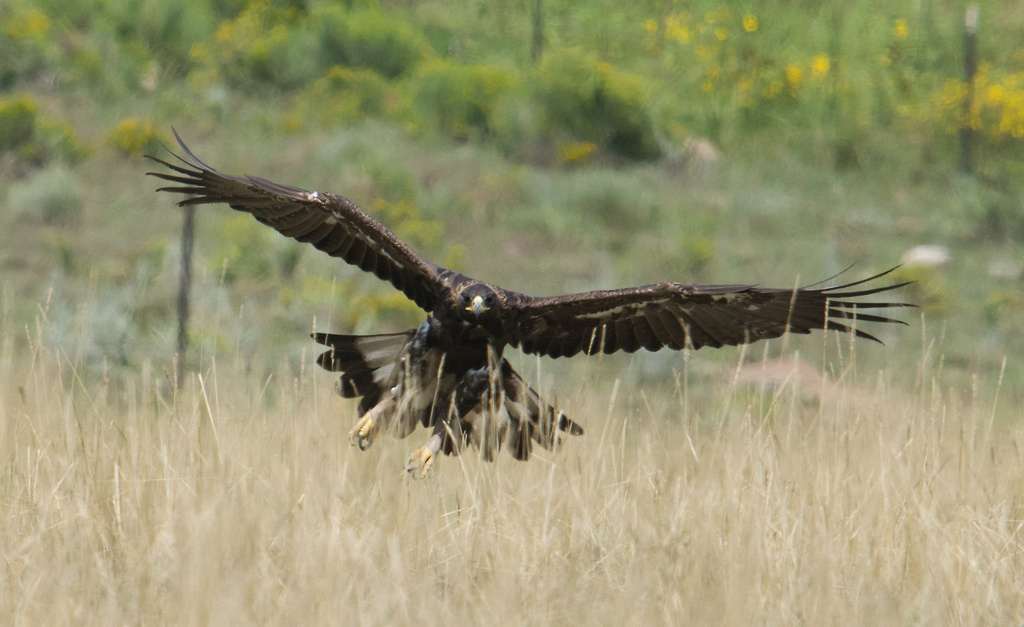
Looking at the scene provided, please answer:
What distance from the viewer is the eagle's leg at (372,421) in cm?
570

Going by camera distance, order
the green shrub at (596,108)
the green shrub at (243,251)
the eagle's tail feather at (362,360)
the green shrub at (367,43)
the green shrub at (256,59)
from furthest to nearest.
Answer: the green shrub at (367,43) < the green shrub at (256,59) < the green shrub at (596,108) < the green shrub at (243,251) < the eagle's tail feather at (362,360)

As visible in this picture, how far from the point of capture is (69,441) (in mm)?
4453

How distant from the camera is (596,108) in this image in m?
16.8

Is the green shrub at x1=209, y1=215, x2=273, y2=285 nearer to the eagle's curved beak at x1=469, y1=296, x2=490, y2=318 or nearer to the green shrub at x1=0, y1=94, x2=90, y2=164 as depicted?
the green shrub at x1=0, y1=94, x2=90, y2=164

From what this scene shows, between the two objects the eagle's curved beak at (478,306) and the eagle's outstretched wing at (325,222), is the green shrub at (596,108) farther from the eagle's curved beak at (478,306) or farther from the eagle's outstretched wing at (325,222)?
the eagle's curved beak at (478,306)

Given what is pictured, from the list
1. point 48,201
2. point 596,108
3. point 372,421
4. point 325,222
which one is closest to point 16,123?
point 48,201

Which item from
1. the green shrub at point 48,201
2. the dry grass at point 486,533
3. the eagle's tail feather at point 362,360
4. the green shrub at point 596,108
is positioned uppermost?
the green shrub at point 596,108

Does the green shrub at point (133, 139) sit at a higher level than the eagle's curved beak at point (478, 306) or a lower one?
higher

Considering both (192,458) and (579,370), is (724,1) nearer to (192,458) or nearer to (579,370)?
(579,370)

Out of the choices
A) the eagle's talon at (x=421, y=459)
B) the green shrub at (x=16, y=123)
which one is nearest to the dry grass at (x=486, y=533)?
the eagle's talon at (x=421, y=459)

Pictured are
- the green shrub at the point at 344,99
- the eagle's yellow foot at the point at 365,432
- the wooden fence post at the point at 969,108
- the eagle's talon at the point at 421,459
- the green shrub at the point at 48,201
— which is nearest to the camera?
the eagle's talon at the point at 421,459

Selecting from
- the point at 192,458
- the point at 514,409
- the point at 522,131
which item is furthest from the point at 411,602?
the point at 522,131

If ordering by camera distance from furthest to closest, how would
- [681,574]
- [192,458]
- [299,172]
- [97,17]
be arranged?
[97,17]
[299,172]
[192,458]
[681,574]

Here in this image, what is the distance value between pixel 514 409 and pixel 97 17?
1593cm
